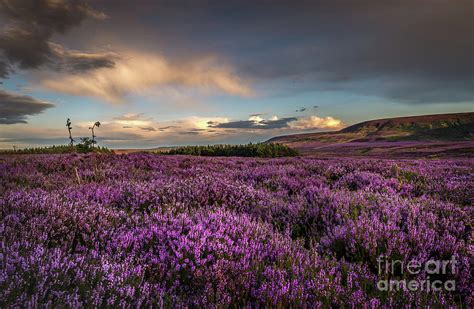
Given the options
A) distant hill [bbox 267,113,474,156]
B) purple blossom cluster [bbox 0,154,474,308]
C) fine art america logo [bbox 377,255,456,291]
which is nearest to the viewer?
purple blossom cluster [bbox 0,154,474,308]

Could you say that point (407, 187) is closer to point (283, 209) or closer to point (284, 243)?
point (283, 209)

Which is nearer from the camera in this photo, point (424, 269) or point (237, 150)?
point (424, 269)

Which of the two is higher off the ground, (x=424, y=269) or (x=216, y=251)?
(x=216, y=251)

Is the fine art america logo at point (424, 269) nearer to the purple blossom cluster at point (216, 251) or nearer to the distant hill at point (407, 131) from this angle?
the purple blossom cluster at point (216, 251)

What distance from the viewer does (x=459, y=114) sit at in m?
86.2

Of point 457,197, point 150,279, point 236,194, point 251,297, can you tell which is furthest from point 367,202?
point 150,279

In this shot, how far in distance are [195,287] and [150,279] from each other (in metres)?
0.30

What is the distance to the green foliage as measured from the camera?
827 inches

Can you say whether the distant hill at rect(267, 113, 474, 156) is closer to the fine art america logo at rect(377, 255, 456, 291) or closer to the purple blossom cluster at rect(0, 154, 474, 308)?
the purple blossom cluster at rect(0, 154, 474, 308)

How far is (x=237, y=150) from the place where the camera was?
21703 mm

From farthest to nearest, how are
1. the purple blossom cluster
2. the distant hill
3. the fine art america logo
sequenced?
the distant hill, the fine art america logo, the purple blossom cluster

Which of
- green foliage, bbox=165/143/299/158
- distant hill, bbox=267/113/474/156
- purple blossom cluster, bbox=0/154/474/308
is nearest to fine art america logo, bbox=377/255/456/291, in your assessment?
purple blossom cluster, bbox=0/154/474/308

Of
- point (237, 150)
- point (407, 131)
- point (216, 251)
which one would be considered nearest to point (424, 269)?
point (216, 251)

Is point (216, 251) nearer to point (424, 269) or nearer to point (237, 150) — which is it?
point (424, 269)
